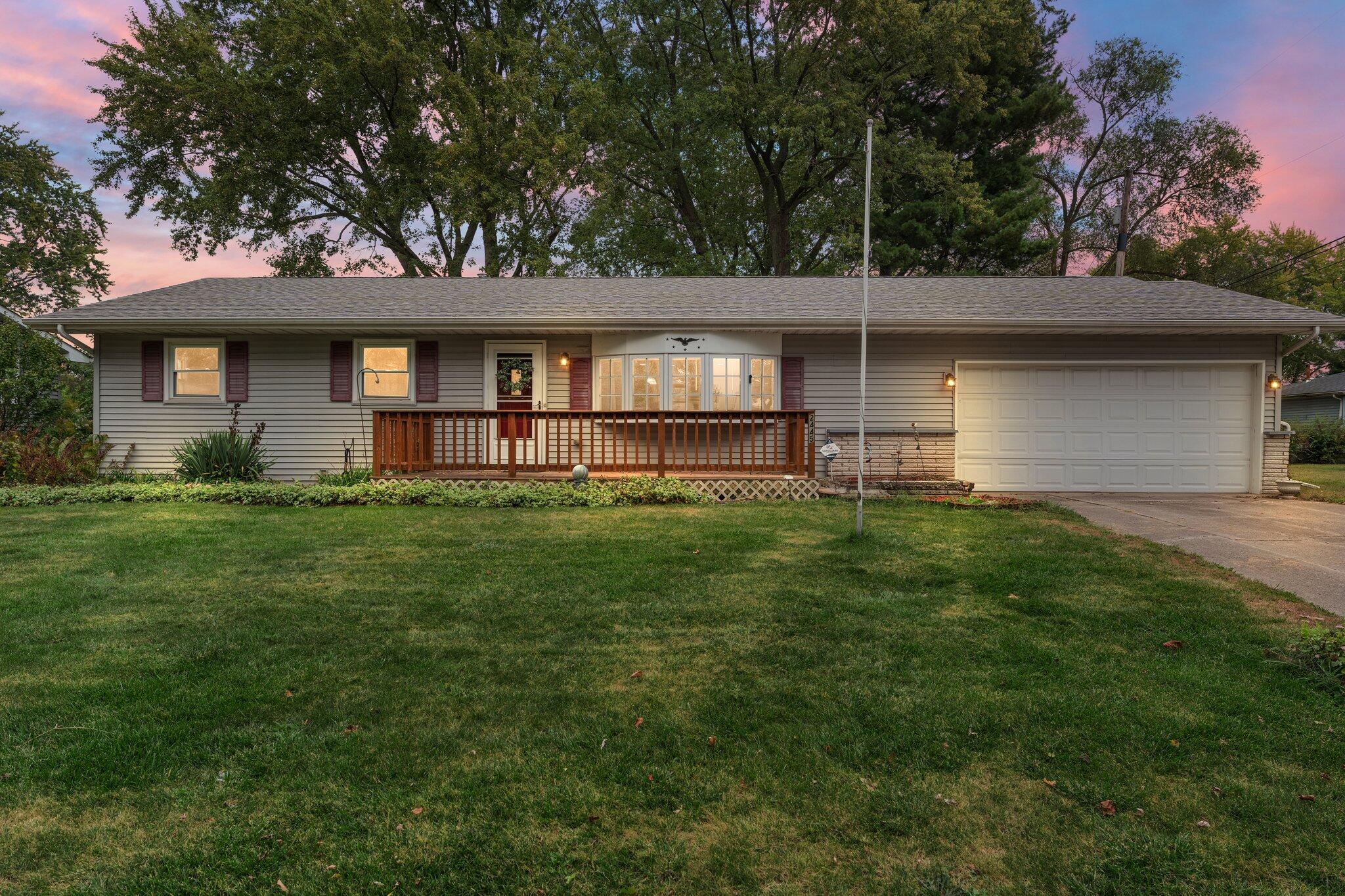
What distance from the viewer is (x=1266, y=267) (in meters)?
29.2

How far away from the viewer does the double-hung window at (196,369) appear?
11.0 m

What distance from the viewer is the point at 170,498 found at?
28.2 feet

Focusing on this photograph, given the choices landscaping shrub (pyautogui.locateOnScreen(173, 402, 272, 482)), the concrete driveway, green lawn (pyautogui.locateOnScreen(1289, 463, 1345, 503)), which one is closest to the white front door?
landscaping shrub (pyautogui.locateOnScreen(173, 402, 272, 482))

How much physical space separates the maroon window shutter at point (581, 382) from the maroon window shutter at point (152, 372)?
689 centimetres

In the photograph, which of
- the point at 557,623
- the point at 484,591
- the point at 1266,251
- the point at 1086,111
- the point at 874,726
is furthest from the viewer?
the point at 1266,251

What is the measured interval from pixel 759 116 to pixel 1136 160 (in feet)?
48.5

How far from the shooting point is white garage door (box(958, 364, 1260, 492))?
33.4 ft

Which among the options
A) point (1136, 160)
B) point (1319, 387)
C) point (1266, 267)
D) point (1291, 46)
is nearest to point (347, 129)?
point (1291, 46)

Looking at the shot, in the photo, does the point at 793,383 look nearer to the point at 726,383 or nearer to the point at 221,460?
the point at 726,383

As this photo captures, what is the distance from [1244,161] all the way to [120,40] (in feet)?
115

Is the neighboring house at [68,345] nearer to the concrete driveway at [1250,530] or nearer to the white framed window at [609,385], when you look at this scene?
the white framed window at [609,385]

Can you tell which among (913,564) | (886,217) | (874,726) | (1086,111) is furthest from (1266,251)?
(874,726)

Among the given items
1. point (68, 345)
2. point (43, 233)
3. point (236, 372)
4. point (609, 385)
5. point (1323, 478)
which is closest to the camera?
point (609, 385)

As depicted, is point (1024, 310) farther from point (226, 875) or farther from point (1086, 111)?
point (1086, 111)
